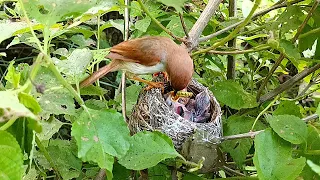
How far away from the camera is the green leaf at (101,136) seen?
1.02m

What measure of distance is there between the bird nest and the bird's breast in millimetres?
475

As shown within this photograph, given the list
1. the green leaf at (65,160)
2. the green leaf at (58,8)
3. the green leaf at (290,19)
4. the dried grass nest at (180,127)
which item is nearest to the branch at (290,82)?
the green leaf at (290,19)

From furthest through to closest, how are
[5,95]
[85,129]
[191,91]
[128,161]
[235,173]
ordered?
[191,91] → [235,173] → [128,161] → [85,129] → [5,95]

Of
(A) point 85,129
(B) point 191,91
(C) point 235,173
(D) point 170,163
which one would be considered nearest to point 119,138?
(A) point 85,129

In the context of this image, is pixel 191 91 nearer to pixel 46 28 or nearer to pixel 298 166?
pixel 298 166

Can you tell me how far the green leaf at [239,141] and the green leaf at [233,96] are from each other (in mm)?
63

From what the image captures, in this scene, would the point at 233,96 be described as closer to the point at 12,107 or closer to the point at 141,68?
the point at 141,68

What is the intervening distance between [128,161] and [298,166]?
0.40m

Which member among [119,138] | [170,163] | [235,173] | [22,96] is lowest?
[235,173]

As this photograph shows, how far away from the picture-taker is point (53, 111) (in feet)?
4.16

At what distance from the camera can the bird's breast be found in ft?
7.33

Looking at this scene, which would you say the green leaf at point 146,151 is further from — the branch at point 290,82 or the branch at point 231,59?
the branch at point 231,59

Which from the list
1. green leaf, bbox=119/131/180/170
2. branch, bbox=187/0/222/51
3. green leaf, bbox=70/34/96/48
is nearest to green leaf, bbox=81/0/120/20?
branch, bbox=187/0/222/51

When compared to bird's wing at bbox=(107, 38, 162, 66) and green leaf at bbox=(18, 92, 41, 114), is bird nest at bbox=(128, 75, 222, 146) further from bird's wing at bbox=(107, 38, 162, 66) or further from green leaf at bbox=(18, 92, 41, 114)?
green leaf at bbox=(18, 92, 41, 114)
